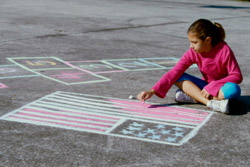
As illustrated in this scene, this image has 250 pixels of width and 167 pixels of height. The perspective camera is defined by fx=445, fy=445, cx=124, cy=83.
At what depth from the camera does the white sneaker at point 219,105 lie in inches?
175

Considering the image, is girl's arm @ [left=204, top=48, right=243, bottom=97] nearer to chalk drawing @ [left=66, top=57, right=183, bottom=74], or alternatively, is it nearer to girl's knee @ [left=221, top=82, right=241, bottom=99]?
girl's knee @ [left=221, top=82, right=241, bottom=99]

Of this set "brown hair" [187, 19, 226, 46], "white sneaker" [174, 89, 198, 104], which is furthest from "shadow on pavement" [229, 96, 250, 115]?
"brown hair" [187, 19, 226, 46]

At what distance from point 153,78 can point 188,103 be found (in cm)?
128

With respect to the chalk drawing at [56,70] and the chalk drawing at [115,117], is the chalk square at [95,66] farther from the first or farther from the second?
the chalk drawing at [115,117]

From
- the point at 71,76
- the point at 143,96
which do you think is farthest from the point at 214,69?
the point at 71,76

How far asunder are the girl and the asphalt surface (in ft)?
0.46

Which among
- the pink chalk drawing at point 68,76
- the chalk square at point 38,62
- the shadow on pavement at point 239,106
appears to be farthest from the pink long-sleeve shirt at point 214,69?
the chalk square at point 38,62

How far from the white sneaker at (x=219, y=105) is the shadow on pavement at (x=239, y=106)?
0.15 meters

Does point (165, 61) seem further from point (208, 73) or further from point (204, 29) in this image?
point (204, 29)

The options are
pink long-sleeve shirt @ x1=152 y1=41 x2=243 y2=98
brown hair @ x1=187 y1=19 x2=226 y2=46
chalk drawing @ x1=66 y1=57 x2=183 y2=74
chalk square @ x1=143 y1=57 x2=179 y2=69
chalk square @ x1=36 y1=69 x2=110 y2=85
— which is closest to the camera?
brown hair @ x1=187 y1=19 x2=226 y2=46

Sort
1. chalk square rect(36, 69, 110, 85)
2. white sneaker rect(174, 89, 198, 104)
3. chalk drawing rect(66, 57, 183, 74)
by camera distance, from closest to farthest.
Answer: white sneaker rect(174, 89, 198, 104), chalk square rect(36, 69, 110, 85), chalk drawing rect(66, 57, 183, 74)

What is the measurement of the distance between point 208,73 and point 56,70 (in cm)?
237

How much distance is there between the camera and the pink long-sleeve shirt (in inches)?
179

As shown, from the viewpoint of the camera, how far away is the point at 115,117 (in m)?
4.29
